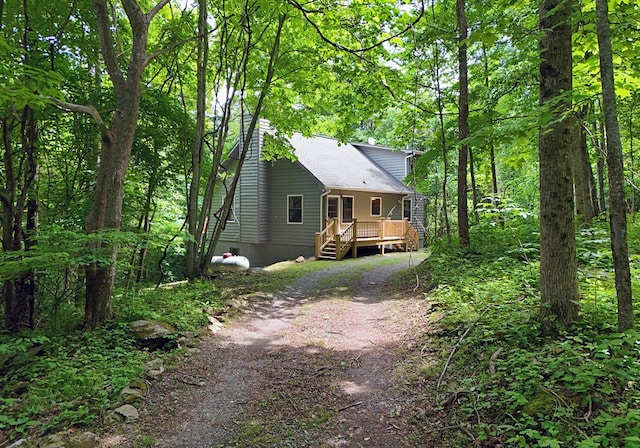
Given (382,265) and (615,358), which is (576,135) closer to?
(382,265)

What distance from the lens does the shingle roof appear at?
55.8ft

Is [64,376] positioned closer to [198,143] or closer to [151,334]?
[151,334]

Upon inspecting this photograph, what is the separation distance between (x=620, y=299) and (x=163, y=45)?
939 cm

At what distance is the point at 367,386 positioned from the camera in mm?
3988

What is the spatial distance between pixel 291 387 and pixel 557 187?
11.1 ft

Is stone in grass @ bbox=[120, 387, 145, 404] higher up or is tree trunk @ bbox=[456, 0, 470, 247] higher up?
tree trunk @ bbox=[456, 0, 470, 247]

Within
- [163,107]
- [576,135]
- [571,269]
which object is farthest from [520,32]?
[163,107]

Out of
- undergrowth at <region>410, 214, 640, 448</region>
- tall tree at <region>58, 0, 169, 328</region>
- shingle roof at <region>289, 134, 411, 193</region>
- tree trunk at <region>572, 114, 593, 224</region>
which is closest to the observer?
undergrowth at <region>410, 214, 640, 448</region>

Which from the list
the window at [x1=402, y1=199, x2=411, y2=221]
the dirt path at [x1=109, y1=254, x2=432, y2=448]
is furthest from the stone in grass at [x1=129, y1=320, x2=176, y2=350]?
the window at [x1=402, y1=199, x2=411, y2=221]

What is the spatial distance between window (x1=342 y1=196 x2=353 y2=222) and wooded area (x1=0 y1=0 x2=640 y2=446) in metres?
5.07

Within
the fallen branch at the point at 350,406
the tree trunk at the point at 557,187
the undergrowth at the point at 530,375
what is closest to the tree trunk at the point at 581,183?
the undergrowth at the point at 530,375

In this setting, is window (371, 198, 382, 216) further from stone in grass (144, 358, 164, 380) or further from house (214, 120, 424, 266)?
stone in grass (144, 358, 164, 380)

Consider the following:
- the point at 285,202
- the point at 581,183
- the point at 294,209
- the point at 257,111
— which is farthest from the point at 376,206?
the point at 581,183

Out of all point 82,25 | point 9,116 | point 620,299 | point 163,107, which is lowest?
point 620,299
